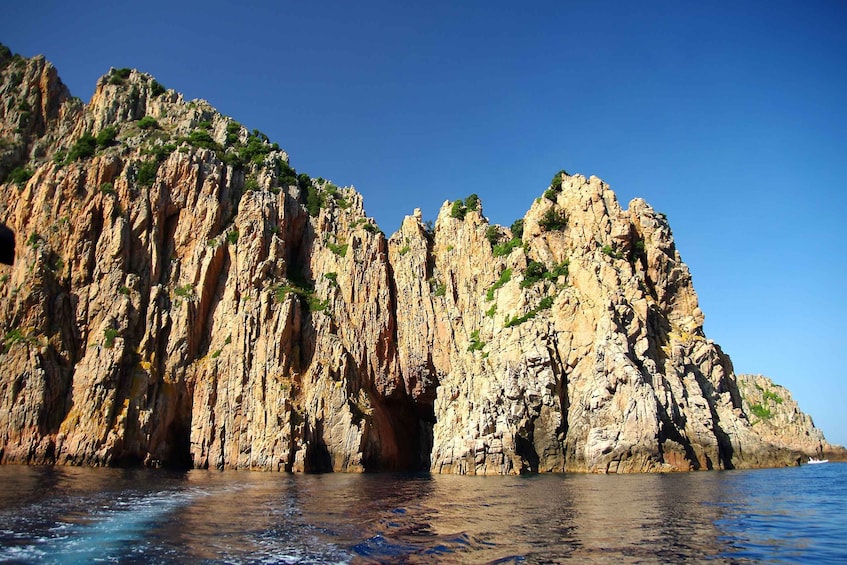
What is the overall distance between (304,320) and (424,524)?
164ft

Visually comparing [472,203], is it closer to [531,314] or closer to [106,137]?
[531,314]

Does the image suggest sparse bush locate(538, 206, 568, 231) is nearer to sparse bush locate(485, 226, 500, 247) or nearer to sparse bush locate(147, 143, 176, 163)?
sparse bush locate(485, 226, 500, 247)

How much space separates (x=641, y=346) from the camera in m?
55.0

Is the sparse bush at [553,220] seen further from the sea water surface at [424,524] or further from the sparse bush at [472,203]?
the sea water surface at [424,524]

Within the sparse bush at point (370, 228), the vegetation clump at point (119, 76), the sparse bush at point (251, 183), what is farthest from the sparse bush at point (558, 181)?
the vegetation clump at point (119, 76)

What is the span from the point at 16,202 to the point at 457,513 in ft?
215

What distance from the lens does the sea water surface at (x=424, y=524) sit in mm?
15531

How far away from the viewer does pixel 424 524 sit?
21.0 meters

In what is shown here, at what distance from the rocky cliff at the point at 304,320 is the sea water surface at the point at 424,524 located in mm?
20580

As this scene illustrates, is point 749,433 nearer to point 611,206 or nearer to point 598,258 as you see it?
point 598,258

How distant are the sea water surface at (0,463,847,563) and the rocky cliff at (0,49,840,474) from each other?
67.5 feet

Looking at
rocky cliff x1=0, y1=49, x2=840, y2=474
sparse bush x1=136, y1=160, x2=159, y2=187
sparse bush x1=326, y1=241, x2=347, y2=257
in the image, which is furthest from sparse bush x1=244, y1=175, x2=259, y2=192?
sparse bush x1=326, y1=241, x2=347, y2=257

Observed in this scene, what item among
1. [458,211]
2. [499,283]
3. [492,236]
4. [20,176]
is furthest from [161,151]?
[499,283]

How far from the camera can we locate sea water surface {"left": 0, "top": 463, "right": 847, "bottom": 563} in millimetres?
15531
